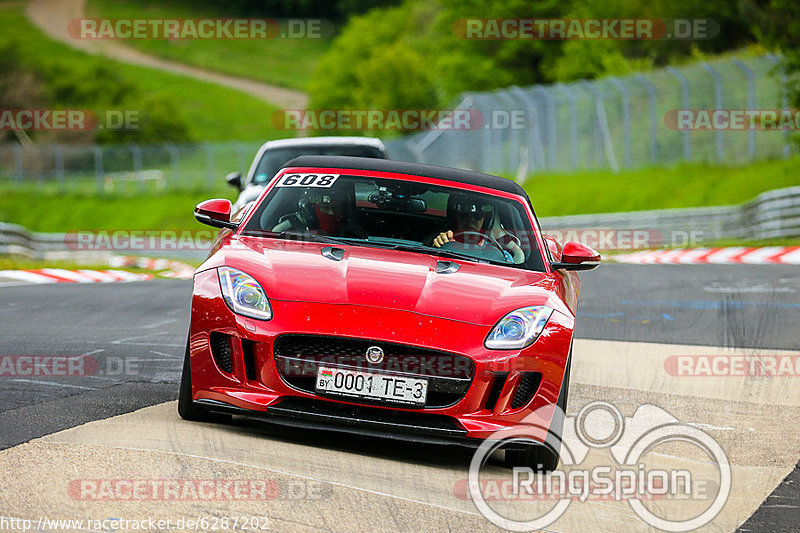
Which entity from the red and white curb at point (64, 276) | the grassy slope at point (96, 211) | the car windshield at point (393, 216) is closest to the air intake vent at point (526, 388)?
the car windshield at point (393, 216)

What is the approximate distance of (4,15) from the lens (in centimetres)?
11888

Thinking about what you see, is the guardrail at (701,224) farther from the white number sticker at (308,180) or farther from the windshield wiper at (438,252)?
the windshield wiper at (438,252)

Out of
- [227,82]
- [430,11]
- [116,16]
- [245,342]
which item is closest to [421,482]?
[245,342]

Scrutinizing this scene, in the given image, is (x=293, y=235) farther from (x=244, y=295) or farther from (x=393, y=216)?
(x=244, y=295)

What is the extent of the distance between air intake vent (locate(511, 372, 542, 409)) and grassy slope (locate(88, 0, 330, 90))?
325 feet

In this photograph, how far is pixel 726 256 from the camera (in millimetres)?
19688

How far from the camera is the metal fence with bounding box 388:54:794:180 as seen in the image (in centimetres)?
2730

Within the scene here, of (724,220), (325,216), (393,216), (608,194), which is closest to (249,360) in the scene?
(325,216)

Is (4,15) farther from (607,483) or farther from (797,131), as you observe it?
(607,483)

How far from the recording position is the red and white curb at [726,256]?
62.1ft

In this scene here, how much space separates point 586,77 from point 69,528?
49.2m

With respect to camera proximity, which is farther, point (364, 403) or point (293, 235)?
point (293, 235)

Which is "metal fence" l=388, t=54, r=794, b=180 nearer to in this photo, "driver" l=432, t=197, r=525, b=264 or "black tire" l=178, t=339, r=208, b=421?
"driver" l=432, t=197, r=525, b=264

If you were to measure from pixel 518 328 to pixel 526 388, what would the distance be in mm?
282
